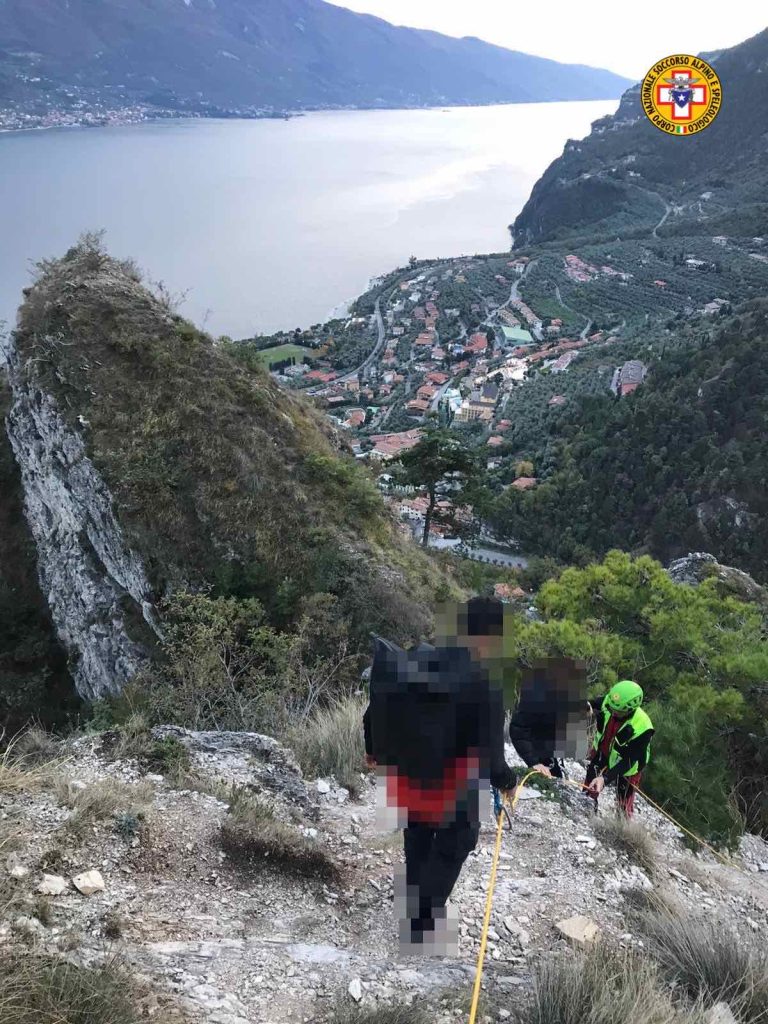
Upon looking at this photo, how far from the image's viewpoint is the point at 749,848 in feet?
16.0

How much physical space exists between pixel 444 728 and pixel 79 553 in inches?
411

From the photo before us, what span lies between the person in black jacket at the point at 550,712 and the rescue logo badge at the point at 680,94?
12.3 m

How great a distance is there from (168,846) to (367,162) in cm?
16741

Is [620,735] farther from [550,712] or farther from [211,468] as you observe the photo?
[211,468]

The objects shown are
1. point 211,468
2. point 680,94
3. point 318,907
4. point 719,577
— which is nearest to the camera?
point 318,907

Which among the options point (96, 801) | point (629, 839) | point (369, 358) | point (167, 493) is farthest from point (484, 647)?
point (369, 358)

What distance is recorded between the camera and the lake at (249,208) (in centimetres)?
6025

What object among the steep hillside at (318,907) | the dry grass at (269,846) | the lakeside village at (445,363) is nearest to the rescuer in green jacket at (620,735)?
the steep hillside at (318,907)

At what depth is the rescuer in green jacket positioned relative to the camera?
3691 mm

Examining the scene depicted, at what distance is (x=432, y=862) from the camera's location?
283cm

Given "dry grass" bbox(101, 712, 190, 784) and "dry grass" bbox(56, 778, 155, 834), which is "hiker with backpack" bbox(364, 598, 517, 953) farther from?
"dry grass" bbox(101, 712, 190, 784)

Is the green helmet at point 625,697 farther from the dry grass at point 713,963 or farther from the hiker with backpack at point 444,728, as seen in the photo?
the hiker with backpack at point 444,728

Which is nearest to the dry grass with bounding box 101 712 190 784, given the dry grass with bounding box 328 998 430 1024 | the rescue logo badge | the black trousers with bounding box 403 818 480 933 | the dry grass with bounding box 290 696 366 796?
the dry grass with bounding box 290 696 366 796

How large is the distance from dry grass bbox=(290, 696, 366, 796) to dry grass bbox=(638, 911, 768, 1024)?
205cm
